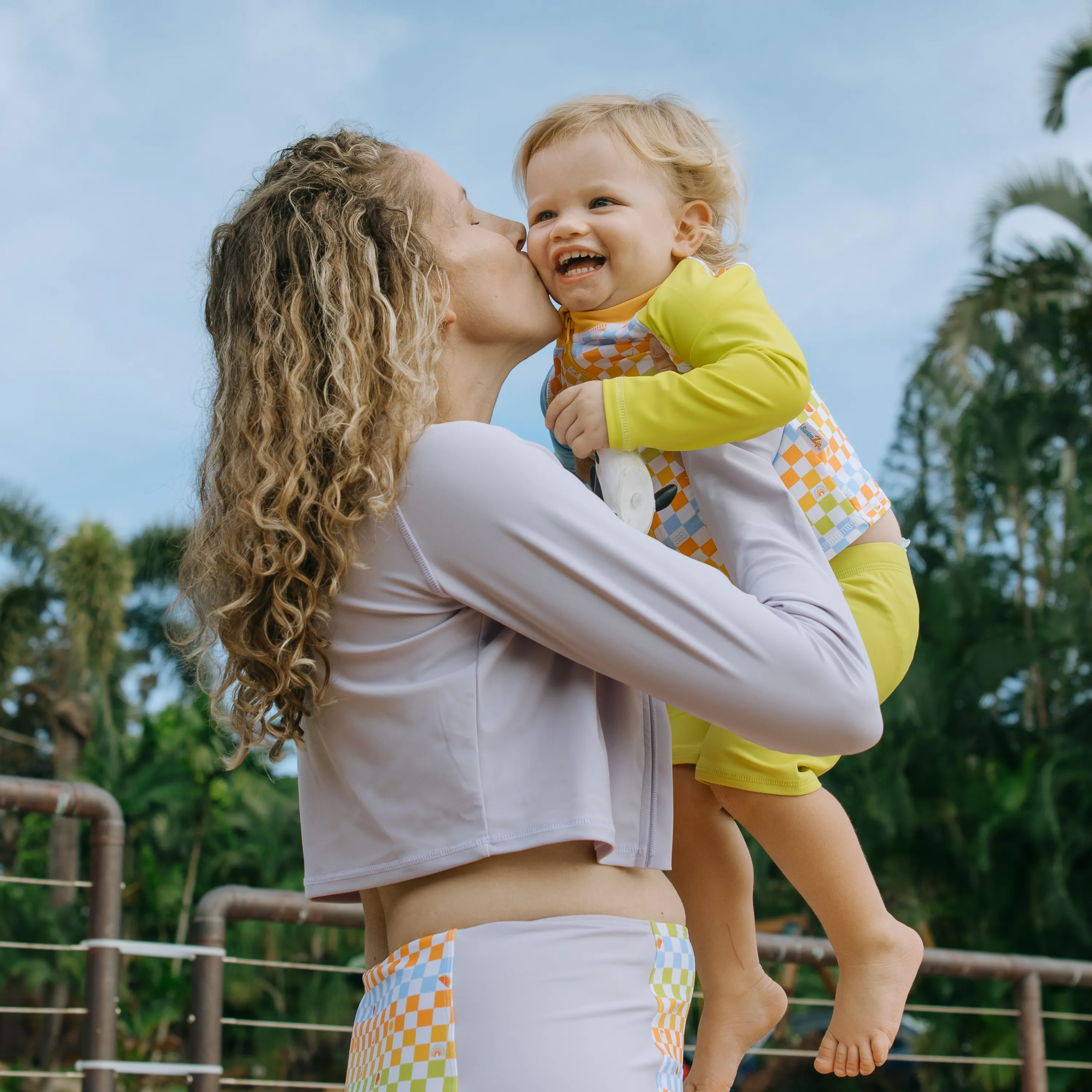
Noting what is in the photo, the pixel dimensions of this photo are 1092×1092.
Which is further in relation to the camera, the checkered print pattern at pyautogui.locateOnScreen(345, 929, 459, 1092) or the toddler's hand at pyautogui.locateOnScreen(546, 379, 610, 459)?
the toddler's hand at pyautogui.locateOnScreen(546, 379, 610, 459)

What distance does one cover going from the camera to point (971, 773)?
14.2 metres

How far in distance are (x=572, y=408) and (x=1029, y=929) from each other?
43.5 ft

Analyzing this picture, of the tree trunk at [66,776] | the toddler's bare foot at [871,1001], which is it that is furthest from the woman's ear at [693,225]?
the tree trunk at [66,776]

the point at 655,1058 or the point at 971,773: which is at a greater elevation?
the point at 971,773

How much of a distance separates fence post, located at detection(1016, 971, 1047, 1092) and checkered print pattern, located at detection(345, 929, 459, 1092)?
338 centimetres

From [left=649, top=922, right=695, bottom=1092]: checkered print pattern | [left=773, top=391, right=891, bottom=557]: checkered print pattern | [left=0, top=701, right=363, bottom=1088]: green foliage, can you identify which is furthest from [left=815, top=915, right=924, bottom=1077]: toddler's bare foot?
[left=0, top=701, right=363, bottom=1088]: green foliage

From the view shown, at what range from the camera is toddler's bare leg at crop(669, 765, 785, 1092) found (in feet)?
5.66

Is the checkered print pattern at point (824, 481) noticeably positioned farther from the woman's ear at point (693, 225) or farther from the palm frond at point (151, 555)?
the palm frond at point (151, 555)

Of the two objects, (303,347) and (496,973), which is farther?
(303,347)

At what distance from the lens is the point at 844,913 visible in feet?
5.44

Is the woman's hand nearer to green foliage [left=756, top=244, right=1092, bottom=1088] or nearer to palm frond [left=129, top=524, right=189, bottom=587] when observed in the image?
green foliage [left=756, top=244, right=1092, bottom=1088]

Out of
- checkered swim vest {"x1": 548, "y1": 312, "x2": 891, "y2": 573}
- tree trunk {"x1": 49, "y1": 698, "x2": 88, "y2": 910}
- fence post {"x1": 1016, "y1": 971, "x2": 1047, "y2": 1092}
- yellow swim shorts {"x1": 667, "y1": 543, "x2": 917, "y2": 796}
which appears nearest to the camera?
yellow swim shorts {"x1": 667, "y1": 543, "x2": 917, "y2": 796}

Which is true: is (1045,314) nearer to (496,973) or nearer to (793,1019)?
(793,1019)

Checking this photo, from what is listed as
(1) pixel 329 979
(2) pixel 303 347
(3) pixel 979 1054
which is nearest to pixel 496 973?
(2) pixel 303 347
